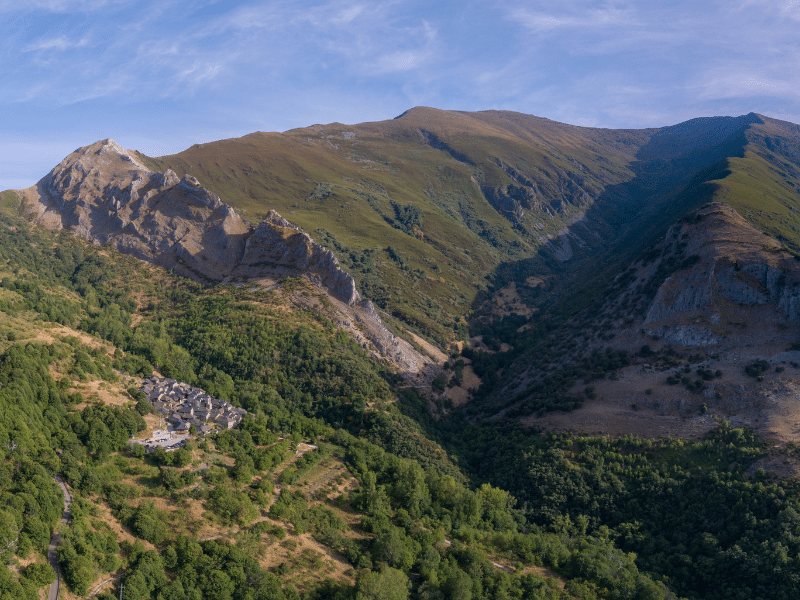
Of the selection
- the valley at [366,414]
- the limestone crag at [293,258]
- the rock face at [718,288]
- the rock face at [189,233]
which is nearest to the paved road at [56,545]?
the valley at [366,414]

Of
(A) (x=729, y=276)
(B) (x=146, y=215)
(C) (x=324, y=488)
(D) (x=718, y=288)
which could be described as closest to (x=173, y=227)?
(B) (x=146, y=215)

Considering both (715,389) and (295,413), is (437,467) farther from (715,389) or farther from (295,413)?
(715,389)

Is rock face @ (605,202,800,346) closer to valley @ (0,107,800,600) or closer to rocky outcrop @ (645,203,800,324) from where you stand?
rocky outcrop @ (645,203,800,324)

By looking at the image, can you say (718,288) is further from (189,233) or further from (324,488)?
(189,233)

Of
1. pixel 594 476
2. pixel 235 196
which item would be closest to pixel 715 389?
pixel 594 476

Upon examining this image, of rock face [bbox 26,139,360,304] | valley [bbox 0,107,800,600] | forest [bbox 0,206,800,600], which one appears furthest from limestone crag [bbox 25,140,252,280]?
forest [bbox 0,206,800,600]

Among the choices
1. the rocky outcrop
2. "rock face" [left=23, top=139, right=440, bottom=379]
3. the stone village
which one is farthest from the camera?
"rock face" [left=23, top=139, right=440, bottom=379]

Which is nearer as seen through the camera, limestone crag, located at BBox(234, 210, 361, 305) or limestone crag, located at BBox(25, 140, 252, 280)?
limestone crag, located at BBox(234, 210, 361, 305)

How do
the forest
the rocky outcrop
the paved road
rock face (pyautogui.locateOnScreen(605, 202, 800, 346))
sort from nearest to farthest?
1. the paved road
2. the forest
3. rock face (pyautogui.locateOnScreen(605, 202, 800, 346))
4. the rocky outcrop
